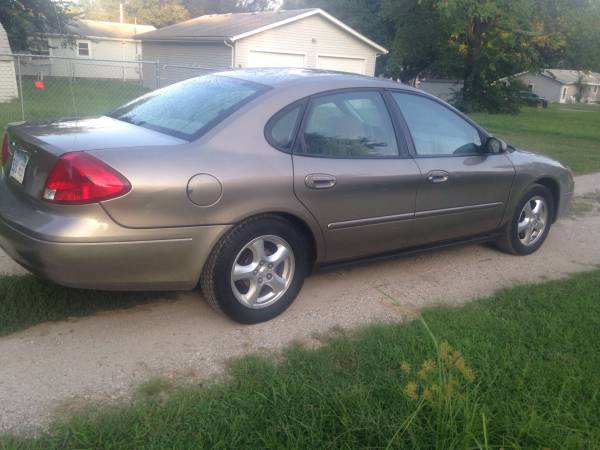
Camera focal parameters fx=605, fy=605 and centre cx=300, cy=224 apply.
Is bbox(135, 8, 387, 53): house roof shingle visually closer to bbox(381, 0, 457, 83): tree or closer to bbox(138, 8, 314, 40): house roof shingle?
bbox(138, 8, 314, 40): house roof shingle

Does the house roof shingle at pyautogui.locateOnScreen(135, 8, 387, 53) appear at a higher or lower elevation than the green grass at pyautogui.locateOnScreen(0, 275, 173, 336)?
higher

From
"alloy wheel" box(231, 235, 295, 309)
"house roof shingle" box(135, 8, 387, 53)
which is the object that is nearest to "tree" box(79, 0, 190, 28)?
"house roof shingle" box(135, 8, 387, 53)

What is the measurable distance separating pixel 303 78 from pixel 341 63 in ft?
77.3

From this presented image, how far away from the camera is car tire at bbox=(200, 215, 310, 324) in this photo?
3.66 m

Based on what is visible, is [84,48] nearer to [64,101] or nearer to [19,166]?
[64,101]

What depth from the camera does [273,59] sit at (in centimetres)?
2452

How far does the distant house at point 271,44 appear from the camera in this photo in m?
23.9

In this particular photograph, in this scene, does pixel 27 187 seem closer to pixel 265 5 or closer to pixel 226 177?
pixel 226 177

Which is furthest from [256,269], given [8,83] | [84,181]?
[8,83]

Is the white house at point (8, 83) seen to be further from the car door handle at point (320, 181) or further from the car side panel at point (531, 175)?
the car door handle at point (320, 181)

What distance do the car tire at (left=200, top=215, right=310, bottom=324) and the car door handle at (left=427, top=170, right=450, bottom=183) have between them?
3.92ft

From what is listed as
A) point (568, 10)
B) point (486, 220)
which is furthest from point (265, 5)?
point (486, 220)

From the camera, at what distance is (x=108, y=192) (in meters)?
3.21

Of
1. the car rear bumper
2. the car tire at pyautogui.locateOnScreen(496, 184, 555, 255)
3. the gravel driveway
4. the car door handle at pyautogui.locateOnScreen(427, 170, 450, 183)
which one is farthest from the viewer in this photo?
the car tire at pyautogui.locateOnScreen(496, 184, 555, 255)
